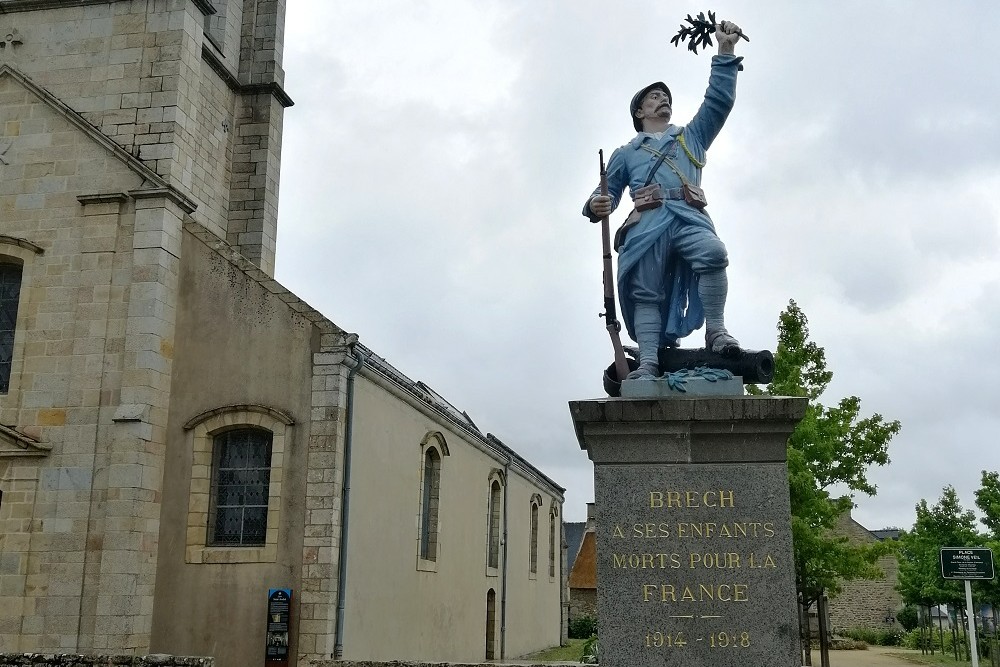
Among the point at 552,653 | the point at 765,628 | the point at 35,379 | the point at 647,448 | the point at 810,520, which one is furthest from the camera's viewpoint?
the point at 552,653

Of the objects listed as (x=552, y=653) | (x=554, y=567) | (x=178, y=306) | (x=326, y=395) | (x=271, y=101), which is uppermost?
(x=271, y=101)

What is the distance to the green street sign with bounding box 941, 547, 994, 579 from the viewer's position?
17828 millimetres

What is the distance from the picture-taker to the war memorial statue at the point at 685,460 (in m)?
6.52

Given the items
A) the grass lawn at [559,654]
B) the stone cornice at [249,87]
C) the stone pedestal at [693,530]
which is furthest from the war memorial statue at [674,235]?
the grass lawn at [559,654]

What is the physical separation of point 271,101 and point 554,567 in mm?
21665

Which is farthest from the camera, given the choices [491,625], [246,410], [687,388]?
[491,625]

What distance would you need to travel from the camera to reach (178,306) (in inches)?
614

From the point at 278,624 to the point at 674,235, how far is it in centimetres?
928

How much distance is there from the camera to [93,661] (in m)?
9.59

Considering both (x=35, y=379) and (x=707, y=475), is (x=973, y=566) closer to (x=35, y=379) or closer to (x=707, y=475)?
(x=707, y=475)

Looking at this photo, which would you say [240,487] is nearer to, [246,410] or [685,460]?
[246,410]

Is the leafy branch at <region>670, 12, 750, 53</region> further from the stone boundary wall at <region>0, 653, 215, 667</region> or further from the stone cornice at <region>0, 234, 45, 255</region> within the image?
the stone cornice at <region>0, 234, 45, 255</region>

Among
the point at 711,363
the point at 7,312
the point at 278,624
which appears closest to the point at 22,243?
the point at 7,312

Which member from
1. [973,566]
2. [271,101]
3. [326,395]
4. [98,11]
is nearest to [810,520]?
[973,566]
